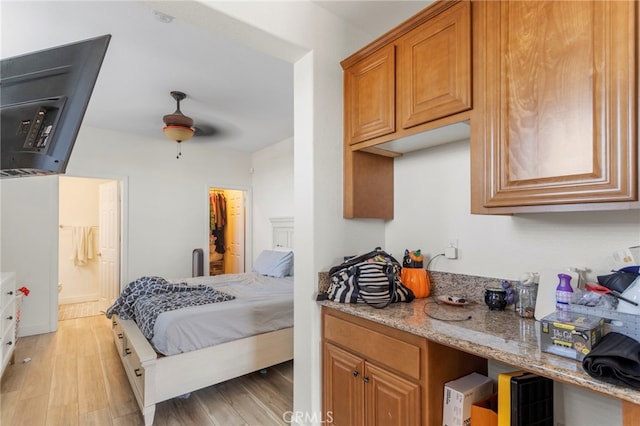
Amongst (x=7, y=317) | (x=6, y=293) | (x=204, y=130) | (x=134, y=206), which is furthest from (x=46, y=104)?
(x=134, y=206)

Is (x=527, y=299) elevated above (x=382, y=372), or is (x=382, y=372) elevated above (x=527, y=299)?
(x=527, y=299)

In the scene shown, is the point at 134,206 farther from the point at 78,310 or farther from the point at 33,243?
the point at 78,310

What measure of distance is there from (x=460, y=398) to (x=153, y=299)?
242 cm

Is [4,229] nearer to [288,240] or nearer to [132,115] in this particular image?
[132,115]

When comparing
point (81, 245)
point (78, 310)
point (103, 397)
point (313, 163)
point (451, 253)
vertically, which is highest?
point (313, 163)

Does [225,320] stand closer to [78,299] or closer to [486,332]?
[486,332]

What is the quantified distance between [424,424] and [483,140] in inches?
46.9

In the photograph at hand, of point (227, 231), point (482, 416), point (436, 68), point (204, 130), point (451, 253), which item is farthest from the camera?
point (227, 231)

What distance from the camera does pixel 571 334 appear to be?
3.21 feet

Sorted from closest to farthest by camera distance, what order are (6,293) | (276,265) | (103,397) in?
(103,397) → (6,293) → (276,265)

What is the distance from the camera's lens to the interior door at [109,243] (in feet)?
14.9

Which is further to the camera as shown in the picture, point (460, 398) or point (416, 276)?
point (416, 276)

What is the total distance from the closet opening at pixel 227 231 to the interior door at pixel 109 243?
61.8 inches

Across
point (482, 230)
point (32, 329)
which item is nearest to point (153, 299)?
point (32, 329)
